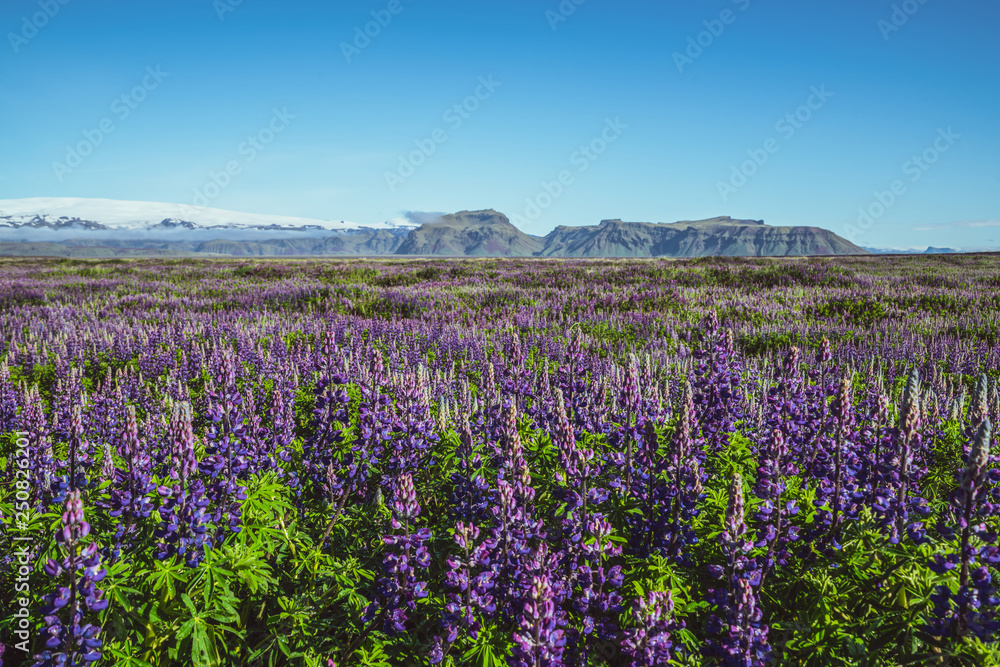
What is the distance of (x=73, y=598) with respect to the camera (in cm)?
217

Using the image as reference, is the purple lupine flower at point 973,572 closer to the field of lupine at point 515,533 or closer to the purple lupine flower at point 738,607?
the field of lupine at point 515,533

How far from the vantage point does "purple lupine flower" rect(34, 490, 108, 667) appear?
208cm

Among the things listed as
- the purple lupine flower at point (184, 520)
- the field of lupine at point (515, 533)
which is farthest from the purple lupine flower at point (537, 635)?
the purple lupine flower at point (184, 520)

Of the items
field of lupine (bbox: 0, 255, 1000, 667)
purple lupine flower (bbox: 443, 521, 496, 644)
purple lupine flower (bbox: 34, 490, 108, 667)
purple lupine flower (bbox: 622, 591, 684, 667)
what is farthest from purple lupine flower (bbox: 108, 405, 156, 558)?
purple lupine flower (bbox: 622, 591, 684, 667)

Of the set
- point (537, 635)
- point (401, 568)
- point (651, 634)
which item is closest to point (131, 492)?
point (401, 568)

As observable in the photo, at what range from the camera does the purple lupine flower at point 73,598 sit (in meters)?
2.08

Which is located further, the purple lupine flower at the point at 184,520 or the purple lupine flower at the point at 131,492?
the purple lupine flower at the point at 131,492

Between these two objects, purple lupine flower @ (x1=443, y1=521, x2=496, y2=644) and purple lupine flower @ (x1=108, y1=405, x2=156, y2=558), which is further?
purple lupine flower @ (x1=108, y1=405, x2=156, y2=558)

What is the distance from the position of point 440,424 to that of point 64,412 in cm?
419

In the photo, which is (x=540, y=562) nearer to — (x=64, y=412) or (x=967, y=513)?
(x=967, y=513)

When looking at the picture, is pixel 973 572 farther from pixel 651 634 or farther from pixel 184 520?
pixel 184 520

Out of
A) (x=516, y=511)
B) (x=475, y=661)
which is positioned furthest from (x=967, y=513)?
(x=475, y=661)

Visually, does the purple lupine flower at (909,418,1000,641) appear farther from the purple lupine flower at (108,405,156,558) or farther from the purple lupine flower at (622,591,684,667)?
the purple lupine flower at (108,405,156,558)

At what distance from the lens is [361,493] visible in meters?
Result: 4.04
